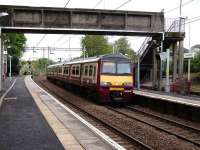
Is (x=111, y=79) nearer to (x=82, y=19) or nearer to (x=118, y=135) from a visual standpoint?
(x=118, y=135)

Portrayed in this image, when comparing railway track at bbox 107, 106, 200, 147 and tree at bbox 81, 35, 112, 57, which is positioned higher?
tree at bbox 81, 35, 112, 57

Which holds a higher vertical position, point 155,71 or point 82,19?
point 82,19

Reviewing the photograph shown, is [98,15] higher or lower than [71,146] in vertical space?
higher

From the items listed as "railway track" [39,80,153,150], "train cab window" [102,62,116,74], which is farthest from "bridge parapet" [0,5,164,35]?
"railway track" [39,80,153,150]

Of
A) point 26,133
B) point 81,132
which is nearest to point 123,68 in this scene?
point 81,132

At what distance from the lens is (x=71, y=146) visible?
1162cm

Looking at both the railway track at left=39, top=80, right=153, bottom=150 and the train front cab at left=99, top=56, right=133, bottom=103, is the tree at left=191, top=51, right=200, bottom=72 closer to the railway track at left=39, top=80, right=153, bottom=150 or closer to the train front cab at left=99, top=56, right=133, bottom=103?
the train front cab at left=99, top=56, right=133, bottom=103

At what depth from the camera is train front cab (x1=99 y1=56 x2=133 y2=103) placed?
25.7 meters

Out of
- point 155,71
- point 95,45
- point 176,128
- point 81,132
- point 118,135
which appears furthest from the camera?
point 95,45

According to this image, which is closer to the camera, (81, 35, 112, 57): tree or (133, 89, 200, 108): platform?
(133, 89, 200, 108): platform

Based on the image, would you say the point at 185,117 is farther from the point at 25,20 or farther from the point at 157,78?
the point at 157,78

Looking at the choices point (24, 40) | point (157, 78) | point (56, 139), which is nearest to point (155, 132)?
point (56, 139)

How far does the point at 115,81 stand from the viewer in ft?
85.1

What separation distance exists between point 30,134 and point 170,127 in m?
6.12
